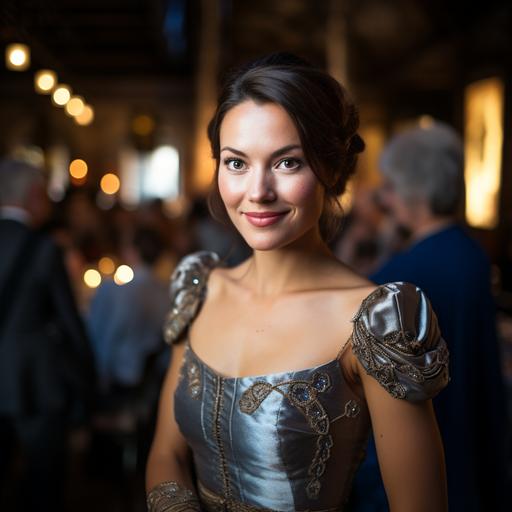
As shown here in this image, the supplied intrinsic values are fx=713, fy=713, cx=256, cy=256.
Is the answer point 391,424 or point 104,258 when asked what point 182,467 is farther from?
point 104,258

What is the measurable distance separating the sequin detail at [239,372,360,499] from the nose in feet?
1.13

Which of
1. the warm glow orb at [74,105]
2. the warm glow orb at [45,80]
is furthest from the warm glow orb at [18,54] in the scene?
the warm glow orb at [74,105]

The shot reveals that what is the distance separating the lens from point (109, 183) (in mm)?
18531

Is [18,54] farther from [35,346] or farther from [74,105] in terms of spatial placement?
[74,105]

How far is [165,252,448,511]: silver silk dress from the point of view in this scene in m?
1.26

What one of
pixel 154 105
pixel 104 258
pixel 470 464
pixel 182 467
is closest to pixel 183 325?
pixel 182 467

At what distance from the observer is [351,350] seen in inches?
53.2

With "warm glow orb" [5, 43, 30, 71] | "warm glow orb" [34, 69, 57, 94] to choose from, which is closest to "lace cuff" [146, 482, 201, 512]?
"warm glow orb" [5, 43, 30, 71]

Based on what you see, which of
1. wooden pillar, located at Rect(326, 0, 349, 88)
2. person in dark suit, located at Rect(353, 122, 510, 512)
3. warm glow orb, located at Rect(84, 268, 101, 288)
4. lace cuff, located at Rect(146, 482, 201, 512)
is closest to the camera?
lace cuff, located at Rect(146, 482, 201, 512)

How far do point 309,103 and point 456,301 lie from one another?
88cm

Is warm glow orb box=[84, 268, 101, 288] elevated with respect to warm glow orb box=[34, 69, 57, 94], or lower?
lower

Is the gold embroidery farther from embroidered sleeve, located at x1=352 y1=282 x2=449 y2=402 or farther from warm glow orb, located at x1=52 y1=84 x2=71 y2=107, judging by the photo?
warm glow orb, located at x1=52 y1=84 x2=71 y2=107

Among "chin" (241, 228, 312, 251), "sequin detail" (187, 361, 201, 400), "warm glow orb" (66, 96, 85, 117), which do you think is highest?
"warm glow orb" (66, 96, 85, 117)

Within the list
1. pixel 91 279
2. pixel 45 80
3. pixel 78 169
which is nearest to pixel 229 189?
pixel 45 80
